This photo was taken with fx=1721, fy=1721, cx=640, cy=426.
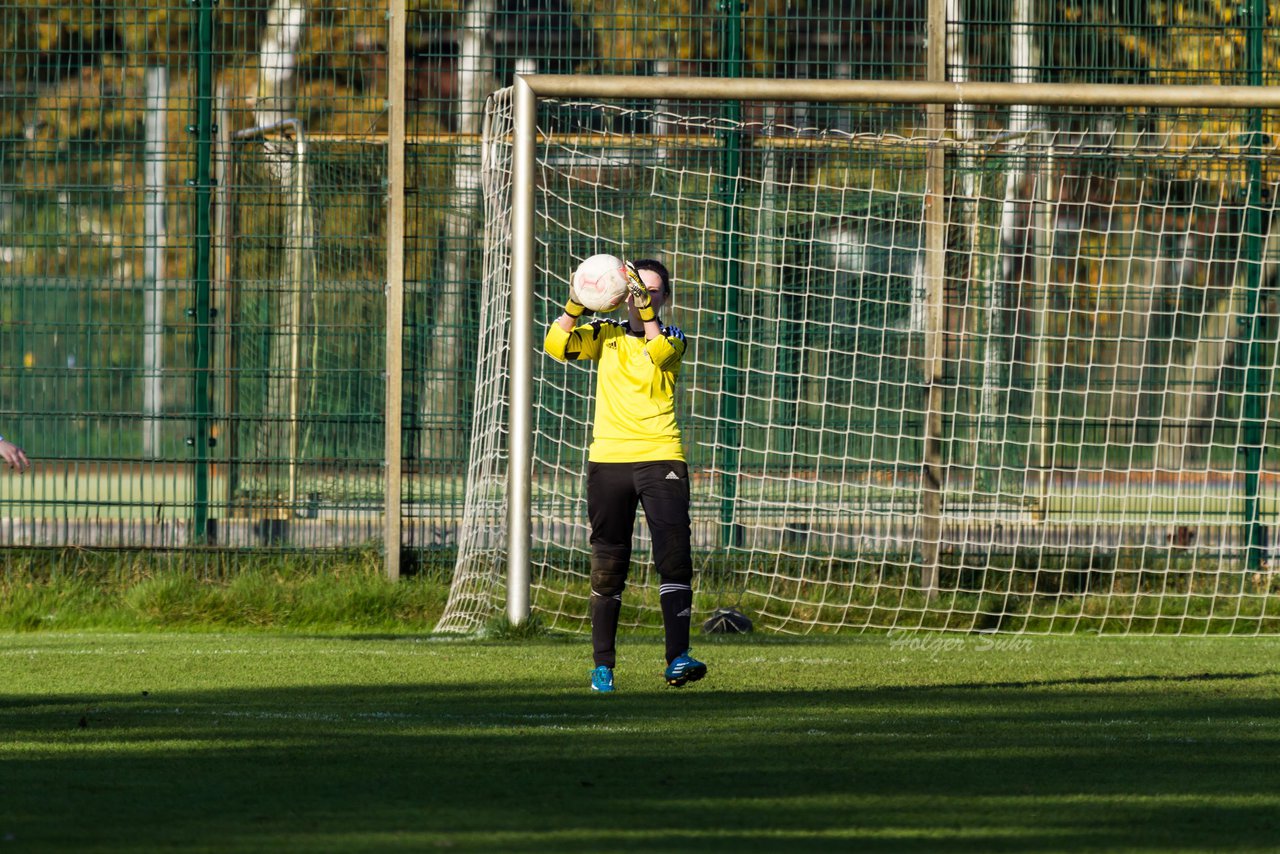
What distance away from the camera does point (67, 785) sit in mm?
5242

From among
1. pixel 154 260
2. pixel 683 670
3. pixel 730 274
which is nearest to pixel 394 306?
pixel 154 260

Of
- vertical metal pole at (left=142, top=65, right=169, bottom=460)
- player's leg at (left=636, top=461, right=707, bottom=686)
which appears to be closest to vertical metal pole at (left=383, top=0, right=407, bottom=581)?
vertical metal pole at (left=142, top=65, right=169, bottom=460)

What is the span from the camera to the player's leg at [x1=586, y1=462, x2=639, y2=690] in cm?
749

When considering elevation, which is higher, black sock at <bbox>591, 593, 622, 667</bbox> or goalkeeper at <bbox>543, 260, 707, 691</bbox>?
goalkeeper at <bbox>543, 260, 707, 691</bbox>

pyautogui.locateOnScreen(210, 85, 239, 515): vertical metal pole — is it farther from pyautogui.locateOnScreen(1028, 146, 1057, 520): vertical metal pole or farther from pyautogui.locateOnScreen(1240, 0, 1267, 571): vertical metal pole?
pyautogui.locateOnScreen(1240, 0, 1267, 571): vertical metal pole

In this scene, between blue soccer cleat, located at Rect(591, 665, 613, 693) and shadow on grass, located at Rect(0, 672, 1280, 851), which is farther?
blue soccer cleat, located at Rect(591, 665, 613, 693)

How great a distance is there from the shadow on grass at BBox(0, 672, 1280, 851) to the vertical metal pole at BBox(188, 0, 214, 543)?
3.83m

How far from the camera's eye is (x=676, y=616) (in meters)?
7.42

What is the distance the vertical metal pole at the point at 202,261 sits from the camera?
434 inches

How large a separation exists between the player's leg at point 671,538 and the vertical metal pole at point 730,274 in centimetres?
367

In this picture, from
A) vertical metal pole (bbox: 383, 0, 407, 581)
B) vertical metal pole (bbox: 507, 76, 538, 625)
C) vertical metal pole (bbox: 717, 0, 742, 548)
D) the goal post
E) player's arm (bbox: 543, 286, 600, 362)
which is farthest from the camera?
vertical metal pole (bbox: 717, 0, 742, 548)

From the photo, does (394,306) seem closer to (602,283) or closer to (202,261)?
(202,261)

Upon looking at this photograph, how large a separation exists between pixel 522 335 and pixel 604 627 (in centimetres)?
229

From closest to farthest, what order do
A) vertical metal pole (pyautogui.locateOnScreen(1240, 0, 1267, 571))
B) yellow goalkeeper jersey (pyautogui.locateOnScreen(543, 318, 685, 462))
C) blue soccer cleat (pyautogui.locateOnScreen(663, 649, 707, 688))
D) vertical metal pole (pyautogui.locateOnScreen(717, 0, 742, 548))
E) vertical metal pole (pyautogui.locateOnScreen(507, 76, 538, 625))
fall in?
1. blue soccer cleat (pyautogui.locateOnScreen(663, 649, 707, 688))
2. yellow goalkeeper jersey (pyautogui.locateOnScreen(543, 318, 685, 462))
3. vertical metal pole (pyautogui.locateOnScreen(507, 76, 538, 625))
4. vertical metal pole (pyautogui.locateOnScreen(717, 0, 742, 548))
5. vertical metal pole (pyautogui.locateOnScreen(1240, 0, 1267, 571))
